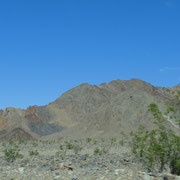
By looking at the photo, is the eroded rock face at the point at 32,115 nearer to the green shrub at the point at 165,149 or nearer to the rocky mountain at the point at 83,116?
the rocky mountain at the point at 83,116

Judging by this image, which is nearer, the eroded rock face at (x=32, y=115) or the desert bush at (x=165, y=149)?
the desert bush at (x=165, y=149)

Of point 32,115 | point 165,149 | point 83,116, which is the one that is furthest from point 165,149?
point 83,116

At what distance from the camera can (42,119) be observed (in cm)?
7856

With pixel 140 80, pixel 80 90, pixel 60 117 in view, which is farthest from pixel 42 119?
pixel 140 80

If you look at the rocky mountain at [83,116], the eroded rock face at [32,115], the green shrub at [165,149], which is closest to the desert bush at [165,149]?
the green shrub at [165,149]

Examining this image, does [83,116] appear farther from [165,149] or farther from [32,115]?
[165,149]

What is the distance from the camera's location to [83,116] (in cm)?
8094

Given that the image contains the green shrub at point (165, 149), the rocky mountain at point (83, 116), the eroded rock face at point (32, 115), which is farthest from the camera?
the eroded rock face at point (32, 115)

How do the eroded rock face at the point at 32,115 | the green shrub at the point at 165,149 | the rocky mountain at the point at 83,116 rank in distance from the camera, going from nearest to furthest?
the green shrub at the point at 165,149, the rocky mountain at the point at 83,116, the eroded rock face at the point at 32,115

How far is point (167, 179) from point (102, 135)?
170 feet

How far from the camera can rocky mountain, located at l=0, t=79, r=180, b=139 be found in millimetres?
64812

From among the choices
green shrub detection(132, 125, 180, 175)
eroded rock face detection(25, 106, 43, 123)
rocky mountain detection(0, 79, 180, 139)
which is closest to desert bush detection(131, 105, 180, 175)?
green shrub detection(132, 125, 180, 175)

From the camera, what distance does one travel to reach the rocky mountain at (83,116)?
64812mm

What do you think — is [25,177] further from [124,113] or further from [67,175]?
[124,113]
